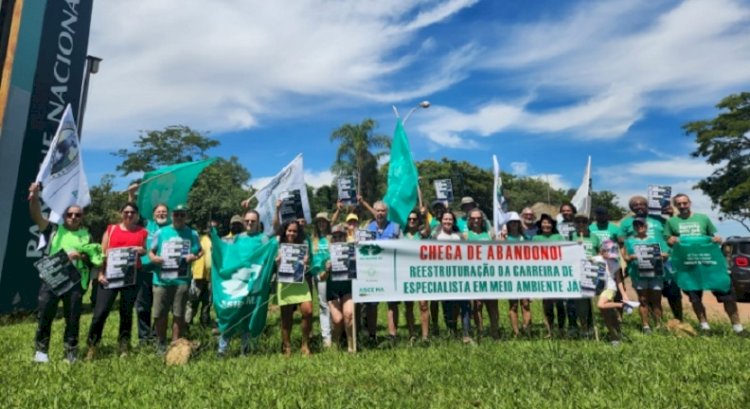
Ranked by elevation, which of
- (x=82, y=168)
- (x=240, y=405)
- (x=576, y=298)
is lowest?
(x=240, y=405)

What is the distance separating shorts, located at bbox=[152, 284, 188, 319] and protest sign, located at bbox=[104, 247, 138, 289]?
1.38 feet

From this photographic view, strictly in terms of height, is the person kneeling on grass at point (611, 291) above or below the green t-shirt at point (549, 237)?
below

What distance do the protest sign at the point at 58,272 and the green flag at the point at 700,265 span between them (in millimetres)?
8312

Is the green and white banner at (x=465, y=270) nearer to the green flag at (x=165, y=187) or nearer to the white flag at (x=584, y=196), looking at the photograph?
the white flag at (x=584, y=196)

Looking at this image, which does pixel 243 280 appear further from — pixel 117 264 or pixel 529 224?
Answer: pixel 529 224

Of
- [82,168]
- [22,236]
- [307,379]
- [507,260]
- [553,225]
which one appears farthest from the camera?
[22,236]

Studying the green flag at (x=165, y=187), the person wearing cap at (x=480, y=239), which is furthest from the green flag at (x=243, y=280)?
the person wearing cap at (x=480, y=239)

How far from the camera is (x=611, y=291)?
676cm

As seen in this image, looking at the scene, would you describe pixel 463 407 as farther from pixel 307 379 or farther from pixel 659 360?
pixel 659 360

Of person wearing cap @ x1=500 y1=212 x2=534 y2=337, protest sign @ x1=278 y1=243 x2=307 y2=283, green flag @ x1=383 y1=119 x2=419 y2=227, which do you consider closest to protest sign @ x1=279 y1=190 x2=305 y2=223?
protest sign @ x1=278 y1=243 x2=307 y2=283

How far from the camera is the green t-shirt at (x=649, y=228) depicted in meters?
7.75

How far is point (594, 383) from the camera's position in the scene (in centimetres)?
463

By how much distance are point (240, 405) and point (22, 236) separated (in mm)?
10226

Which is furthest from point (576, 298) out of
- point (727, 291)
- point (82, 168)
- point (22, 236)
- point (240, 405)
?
point (22, 236)
